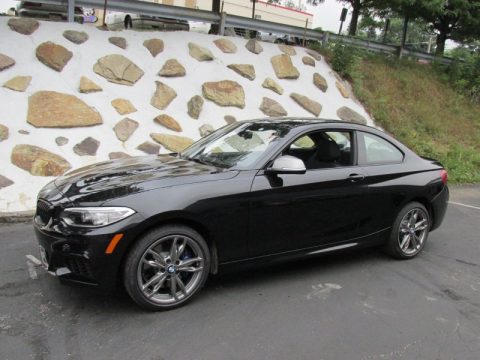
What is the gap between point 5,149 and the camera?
7.26 m

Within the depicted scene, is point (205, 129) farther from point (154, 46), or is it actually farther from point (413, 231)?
point (413, 231)

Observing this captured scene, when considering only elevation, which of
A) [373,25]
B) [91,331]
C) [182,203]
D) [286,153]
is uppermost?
[373,25]

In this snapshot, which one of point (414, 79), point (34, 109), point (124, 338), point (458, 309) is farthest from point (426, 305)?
point (414, 79)

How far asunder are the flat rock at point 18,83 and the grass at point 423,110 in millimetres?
7765

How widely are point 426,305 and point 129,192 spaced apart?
2691mm

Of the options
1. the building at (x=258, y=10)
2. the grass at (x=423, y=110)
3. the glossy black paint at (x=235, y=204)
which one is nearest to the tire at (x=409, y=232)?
the glossy black paint at (x=235, y=204)

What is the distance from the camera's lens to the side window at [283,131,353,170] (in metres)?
4.90

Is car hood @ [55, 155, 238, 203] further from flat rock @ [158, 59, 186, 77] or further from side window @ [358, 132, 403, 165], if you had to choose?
flat rock @ [158, 59, 186, 77]

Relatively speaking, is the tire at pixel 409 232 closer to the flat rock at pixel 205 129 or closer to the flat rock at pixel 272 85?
the flat rock at pixel 205 129

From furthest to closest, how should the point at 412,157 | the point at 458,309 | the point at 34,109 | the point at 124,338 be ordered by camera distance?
the point at 34,109, the point at 412,157, the point at 458,309, the point at 124,338

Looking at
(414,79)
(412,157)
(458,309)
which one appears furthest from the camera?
(414,79)

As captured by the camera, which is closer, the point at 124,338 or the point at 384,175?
the point at 124,338

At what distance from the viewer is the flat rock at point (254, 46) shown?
1144 cm

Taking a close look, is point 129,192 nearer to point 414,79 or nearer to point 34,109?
point 34,109
